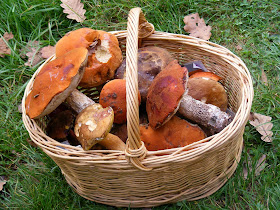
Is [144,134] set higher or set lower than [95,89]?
higher

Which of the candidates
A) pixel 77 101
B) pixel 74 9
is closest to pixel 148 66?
pixel 77 101

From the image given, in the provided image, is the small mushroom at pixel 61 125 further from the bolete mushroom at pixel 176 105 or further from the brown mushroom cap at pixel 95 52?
the bolete mushroom at pixel 176 105

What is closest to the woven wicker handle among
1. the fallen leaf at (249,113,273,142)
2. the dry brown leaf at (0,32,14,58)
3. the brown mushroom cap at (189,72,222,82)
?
the brown mushroom cap at (189,72,222,82)

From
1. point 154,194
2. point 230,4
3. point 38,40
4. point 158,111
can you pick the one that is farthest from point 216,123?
point 38,40

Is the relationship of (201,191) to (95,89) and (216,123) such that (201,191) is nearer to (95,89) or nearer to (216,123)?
(216,123)

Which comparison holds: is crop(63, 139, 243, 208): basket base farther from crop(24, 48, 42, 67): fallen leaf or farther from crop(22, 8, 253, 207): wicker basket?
crop(24, 48, 42, 67): fallen leaf

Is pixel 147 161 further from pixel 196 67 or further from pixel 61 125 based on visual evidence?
pixel 196 67
